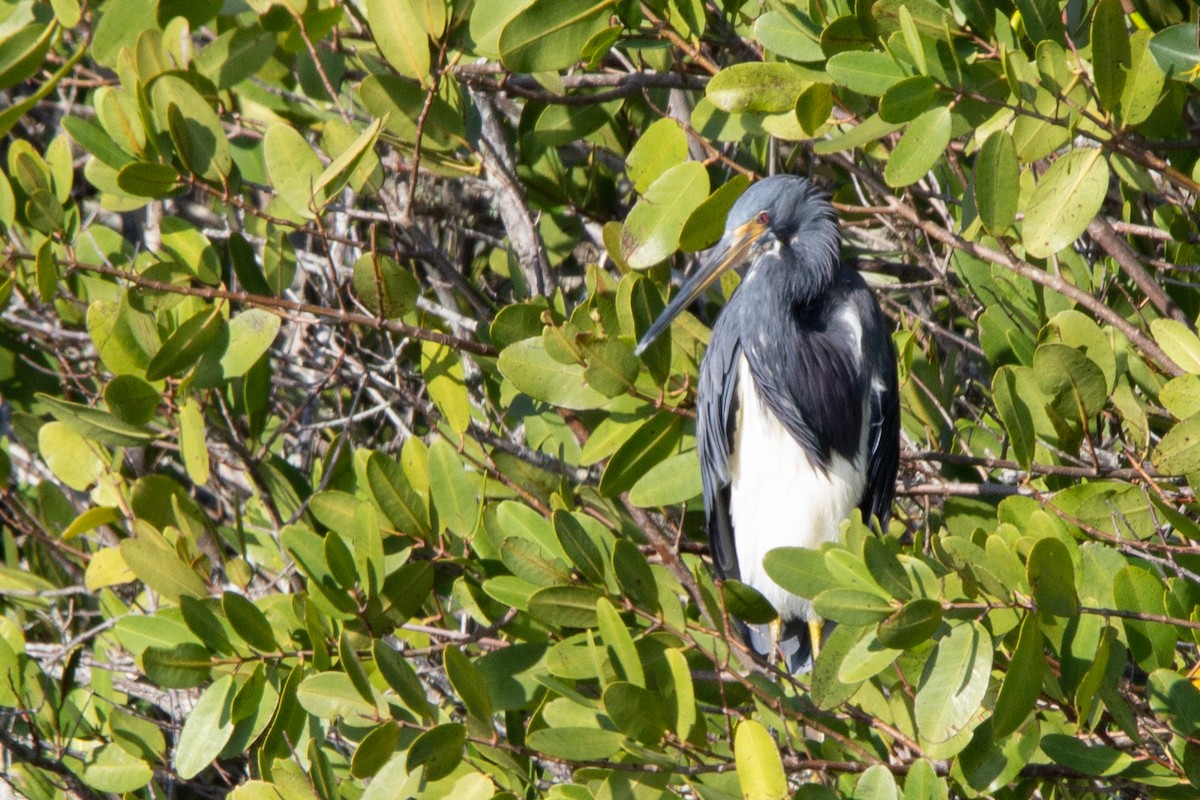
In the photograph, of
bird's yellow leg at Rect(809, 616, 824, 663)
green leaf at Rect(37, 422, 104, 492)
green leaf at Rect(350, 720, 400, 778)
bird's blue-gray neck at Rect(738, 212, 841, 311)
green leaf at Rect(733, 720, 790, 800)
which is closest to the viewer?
green leaf at Rect(733, 720, 790, 800)

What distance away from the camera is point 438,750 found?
6.86ft

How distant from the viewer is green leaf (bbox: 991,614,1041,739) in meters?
1.91

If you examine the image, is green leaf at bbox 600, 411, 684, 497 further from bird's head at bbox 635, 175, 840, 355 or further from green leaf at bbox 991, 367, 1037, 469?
green leaf at bbox 991, 367, 1037, 469

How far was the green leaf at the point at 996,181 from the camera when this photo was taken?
2352mm

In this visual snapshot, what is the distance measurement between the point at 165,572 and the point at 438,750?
877mm

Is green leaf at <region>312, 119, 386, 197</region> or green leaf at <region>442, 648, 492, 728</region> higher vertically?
green leaf at <region>312, 119, 386, 197</region>

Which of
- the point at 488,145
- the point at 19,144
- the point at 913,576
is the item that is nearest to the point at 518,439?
the point at 488,145

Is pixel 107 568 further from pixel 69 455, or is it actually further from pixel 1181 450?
pixel 1181 450

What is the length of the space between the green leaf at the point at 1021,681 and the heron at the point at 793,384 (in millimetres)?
1344

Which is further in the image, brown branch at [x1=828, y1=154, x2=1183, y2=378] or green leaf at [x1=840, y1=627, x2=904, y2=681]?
brown branch at [x1=828, y1=154, x2=1183, y2=378]

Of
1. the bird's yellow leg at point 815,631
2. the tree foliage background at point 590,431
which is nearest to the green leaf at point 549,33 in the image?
the tree foliage background at point 590,431

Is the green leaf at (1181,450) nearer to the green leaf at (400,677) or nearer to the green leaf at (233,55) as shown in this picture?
the green leaf at (400,677)

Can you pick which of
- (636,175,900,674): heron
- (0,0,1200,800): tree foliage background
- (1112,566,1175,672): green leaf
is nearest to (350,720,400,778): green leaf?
(0,0,1200,800): tree foliage background

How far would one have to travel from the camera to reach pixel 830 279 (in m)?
3.48
